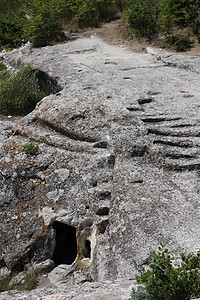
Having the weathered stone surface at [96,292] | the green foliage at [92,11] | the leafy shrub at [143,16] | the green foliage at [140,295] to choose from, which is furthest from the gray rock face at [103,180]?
the green foliage at [92,11]

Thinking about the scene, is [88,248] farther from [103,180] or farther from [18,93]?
[18,93]

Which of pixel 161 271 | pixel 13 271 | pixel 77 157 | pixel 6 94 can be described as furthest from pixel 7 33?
pixel 161 271

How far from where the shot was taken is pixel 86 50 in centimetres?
1277

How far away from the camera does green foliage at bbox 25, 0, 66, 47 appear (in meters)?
15.2

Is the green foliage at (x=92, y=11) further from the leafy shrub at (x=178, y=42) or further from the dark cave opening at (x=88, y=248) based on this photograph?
the dark cave opening at (x=88, y=248)

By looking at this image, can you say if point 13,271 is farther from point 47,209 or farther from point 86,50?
point 86,50

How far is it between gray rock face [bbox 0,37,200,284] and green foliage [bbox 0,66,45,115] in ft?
10.6

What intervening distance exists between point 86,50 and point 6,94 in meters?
4.51

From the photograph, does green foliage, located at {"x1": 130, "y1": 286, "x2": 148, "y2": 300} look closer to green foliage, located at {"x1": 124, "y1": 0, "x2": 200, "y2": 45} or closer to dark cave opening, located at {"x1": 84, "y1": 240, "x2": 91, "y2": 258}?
dark cave opening, located at {"x1": 84, "y1": 240, "x2": 91, "y2": 258}

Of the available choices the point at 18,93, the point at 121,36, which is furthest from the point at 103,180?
the point at 121,36

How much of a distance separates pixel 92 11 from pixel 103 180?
53.6 ft

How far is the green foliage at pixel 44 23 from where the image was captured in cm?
1516

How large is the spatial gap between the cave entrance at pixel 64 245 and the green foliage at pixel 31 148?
175cm

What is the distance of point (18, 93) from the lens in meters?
10.4
